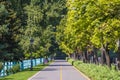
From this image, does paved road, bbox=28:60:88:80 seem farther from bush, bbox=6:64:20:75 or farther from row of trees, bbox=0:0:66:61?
row of trees, bbox=0:0:66:61

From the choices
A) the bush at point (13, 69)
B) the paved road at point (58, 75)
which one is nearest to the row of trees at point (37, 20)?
the bush at point (13, 69)

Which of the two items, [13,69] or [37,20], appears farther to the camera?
[37,20]

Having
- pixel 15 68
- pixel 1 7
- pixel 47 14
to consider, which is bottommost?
pixel 15 68

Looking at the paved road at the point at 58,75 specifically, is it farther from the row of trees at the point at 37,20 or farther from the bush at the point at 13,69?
the row of trees at the point at 37,20

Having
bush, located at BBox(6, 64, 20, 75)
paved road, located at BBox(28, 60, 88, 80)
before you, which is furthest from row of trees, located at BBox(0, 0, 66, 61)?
paved road, located at BBox(28, 60, 88, 80)

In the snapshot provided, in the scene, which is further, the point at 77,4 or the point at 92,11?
the point at 77,4

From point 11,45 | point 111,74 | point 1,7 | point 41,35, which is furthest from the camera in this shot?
point 41,35

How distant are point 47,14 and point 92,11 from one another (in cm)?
6713

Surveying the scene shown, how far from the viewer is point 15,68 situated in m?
48.9

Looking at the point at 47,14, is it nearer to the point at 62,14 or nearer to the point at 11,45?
the point at 62,14

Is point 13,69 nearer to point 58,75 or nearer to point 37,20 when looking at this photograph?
point 58,75

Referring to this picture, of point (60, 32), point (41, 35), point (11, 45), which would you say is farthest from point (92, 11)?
point (60, 32)

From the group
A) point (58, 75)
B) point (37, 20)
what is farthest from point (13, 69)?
point (37, 20)

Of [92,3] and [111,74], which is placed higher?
[92,3]
